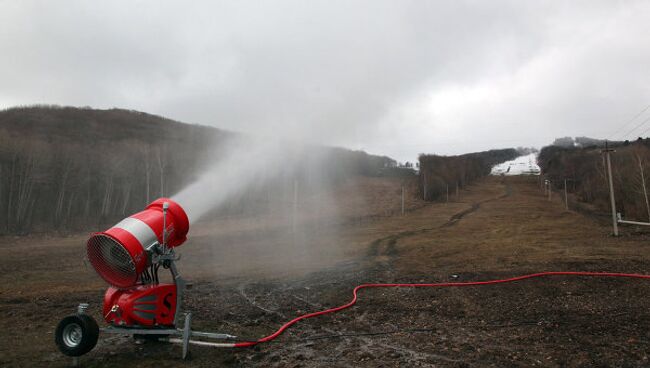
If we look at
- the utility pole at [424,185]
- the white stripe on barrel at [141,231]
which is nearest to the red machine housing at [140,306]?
the white stripe on barrel at [141,231]

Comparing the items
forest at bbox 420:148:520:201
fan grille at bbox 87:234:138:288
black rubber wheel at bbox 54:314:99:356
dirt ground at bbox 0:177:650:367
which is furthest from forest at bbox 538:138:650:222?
black rubber wheel at bbox 54:314:99:356

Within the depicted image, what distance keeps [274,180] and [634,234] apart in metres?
29.4

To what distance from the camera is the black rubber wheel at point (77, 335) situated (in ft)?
21.2

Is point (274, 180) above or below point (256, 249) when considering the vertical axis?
above

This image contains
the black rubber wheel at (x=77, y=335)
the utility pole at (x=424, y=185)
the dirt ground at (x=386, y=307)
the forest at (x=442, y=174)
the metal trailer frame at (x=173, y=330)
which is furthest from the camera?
the forest at (x=442, y=174)

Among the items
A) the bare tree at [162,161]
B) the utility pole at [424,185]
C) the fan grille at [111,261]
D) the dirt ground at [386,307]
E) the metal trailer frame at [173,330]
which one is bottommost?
the dirt ground at [386,307]

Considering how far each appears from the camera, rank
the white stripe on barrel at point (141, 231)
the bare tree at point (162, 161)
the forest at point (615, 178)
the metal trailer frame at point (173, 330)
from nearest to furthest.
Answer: the metal trailer frame at point (173, 330), the white stripe on barrel at point (141, 231), the forest at point (615, 178), the bare tree at point (162, 161)

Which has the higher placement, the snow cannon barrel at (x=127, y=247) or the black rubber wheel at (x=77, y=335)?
the snow cannon barrel at (x=127, y=247)

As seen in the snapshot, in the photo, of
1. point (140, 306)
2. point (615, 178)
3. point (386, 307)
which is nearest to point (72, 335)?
point (140, 306)

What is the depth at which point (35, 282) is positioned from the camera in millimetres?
15258

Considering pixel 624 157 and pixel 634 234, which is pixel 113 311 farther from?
pixel 624 157

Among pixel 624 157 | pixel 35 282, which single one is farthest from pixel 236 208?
pixel 624 157

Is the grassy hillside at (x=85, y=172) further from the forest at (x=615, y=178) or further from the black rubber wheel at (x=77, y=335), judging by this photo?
the forest at (x=615, y=178)

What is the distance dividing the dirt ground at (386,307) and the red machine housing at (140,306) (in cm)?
59
